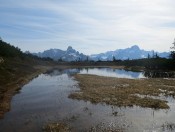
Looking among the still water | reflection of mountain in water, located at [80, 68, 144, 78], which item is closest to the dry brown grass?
the still water

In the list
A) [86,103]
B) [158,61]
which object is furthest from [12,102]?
[158,61]

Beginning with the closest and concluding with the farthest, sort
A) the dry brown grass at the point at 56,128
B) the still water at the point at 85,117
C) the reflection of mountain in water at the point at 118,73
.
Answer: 1. the dry brown grass at the point at 56,128
2. the still water at the point at 85,117
3. the reflection of mountain in water at the point at 118,73

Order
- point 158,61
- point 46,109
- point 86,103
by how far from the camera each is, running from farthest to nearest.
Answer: point 158,61, point 86,103, point 46,109

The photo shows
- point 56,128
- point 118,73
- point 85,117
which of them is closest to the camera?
point 56,128

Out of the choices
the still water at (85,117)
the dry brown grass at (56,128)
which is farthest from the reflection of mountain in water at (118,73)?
the dry brown grass at (56,128)

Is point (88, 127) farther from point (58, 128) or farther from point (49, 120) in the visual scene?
point (49, 120)

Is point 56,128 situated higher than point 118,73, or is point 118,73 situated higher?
point 118,73

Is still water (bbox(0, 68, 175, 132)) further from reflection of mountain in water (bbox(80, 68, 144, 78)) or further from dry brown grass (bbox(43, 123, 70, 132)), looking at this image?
reflection of mountain in water (bbox(80, 68, 144, 78))

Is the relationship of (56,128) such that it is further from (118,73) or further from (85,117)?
(118,73)

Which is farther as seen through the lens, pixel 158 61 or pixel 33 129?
pixel 158 61

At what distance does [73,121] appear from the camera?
31.8 metres

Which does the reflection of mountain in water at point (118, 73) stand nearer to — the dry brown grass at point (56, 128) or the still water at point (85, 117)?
the still water at point (85, 117)

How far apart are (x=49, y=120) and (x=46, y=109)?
7.16m

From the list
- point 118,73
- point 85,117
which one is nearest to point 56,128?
point 85,117
